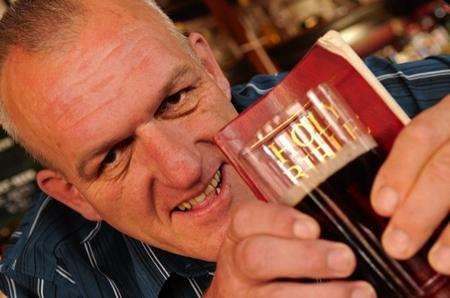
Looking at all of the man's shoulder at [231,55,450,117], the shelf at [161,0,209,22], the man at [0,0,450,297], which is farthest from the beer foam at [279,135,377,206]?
the shelf at [161,0,209,22]

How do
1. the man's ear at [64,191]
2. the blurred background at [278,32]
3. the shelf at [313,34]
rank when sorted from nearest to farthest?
the man's ear at [64,191] → the blurred background at [278,32] → the shelf at [313,34]

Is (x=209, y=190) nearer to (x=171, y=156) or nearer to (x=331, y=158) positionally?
(x=171, y=156)

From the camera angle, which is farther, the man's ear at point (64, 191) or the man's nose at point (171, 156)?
the man's ear at point (64, 191)

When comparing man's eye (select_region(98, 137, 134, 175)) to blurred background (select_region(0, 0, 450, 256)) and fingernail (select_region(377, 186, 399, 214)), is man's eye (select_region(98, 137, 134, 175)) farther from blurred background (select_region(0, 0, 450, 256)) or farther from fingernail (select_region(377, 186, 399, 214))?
blurred background (select_region(0, 0, 450, 256))

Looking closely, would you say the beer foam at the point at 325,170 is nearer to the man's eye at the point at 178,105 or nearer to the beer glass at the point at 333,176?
the beer glass at the point at 333,176

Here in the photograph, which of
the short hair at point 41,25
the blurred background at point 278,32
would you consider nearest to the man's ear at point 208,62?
the short hair at point 41,25

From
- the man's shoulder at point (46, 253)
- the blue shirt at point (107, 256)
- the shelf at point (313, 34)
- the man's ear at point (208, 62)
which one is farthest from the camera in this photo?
the shelf at point (313, 34)

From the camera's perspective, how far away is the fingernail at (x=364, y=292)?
0.58 meters

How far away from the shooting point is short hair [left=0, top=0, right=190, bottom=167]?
1.31 meters

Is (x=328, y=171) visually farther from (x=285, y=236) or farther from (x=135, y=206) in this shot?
(x=135, y=206)

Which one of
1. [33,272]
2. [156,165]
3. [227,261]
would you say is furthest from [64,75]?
[33,272]

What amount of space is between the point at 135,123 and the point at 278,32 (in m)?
3.33

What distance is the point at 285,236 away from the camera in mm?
596

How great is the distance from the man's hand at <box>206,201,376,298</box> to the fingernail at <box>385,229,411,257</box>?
50mm
